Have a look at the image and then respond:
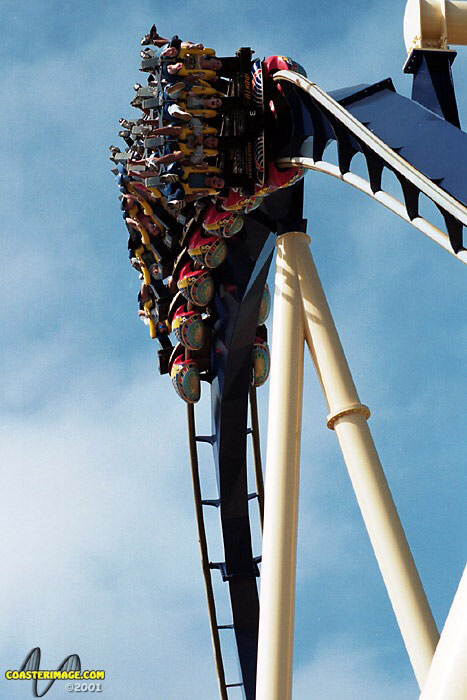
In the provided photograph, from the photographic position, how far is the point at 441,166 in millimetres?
7262

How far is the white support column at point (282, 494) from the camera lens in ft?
30.5

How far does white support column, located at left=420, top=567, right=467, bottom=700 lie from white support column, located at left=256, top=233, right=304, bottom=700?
376 cm

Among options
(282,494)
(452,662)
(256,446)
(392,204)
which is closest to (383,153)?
(392,204)

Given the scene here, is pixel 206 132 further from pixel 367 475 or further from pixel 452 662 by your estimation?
pixel 452 662

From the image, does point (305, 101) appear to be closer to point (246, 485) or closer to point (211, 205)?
point (211, 205)

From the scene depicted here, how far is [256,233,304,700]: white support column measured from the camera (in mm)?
9281

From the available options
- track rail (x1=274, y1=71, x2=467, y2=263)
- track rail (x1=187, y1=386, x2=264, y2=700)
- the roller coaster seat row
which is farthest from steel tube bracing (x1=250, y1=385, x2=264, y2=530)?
track rail (x1=274, y1=71, x2=467, y2=263)

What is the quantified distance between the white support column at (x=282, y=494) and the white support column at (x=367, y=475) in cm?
15

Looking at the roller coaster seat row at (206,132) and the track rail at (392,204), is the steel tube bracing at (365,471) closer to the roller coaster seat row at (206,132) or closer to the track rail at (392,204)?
the roller coaster seat row at (206,132)
